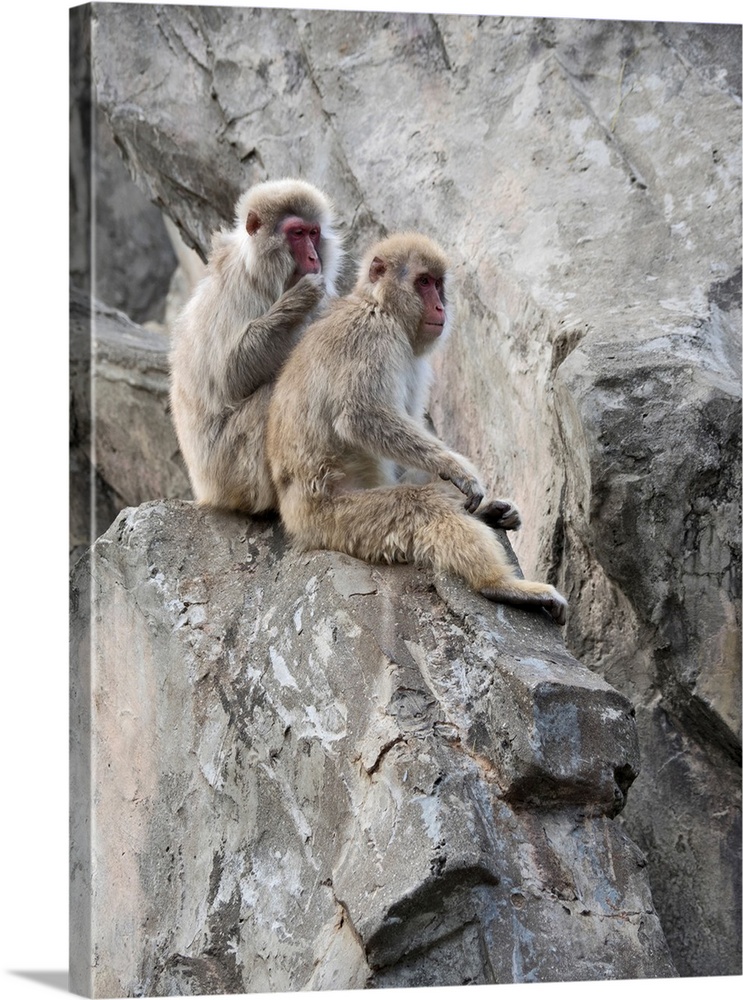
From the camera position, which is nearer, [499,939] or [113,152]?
[499,939]

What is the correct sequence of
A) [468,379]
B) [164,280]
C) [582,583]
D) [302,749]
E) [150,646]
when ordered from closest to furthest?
[302,749], [150,646], [582,583], [468,379], [164,280]

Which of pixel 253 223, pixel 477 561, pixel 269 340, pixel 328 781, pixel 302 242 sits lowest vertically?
pixel 328 781

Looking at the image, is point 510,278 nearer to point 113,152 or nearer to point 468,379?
point 468,379

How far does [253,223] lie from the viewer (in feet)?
21.3

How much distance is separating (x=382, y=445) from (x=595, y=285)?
1790mm

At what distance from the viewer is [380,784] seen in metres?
5.20

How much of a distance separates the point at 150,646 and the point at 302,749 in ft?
3.09

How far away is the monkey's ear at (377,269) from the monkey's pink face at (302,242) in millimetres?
408

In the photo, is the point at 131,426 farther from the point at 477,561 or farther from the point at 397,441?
the point at 477,561

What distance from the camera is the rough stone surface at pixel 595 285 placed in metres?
6.50

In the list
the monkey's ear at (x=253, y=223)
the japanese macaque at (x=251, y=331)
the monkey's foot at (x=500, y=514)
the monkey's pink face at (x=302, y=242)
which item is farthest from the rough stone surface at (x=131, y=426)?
the monkey's foot at (x=500, y=514)

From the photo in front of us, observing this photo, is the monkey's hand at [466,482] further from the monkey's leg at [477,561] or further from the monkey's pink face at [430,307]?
the monkey's pink face at [430,307]

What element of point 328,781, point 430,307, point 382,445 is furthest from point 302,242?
point 328,781

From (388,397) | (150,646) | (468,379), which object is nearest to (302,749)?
(150,646)
